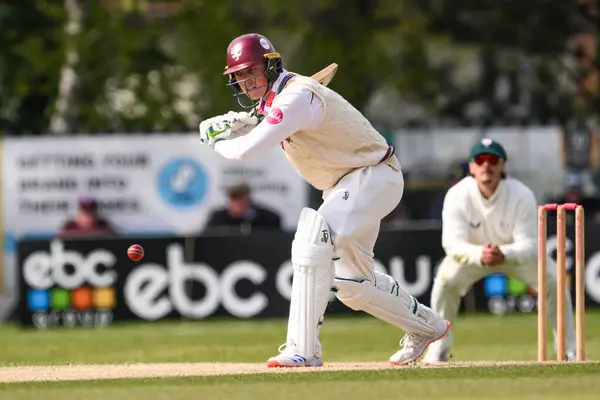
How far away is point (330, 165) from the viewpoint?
927 centimetres

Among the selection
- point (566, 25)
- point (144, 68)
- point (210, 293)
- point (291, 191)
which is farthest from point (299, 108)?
point (566, 25)

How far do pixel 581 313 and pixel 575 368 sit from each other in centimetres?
77

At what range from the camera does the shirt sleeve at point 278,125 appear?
8828 millimetres

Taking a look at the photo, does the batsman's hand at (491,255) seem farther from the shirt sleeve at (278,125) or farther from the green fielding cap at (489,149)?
the shirt sleeve at (278,125)

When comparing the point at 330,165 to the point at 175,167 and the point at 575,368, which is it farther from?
the point at 175,167

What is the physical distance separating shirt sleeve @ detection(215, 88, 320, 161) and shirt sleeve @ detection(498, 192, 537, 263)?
2.64 m

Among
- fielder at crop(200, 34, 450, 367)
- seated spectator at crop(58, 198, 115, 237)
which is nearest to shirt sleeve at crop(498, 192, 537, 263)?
fielder at crop(200, 34, 450, 367)

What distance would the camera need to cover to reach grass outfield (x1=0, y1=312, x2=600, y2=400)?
8.01m

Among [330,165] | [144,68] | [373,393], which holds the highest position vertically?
[144,68]

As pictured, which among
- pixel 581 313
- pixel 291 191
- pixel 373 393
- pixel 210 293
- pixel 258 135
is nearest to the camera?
pixel 373 393

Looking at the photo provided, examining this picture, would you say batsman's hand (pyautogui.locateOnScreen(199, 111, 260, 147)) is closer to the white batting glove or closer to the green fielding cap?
the white batting glove

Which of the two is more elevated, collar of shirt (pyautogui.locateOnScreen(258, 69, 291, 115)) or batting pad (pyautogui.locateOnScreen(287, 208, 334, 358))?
collar of shirt (pyautogui.locateOnScreen(258, 69, 291, 115))

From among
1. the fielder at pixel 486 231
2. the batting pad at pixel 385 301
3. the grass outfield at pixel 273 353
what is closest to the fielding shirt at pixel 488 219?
the fielder at pixel 486 231

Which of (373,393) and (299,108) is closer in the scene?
(373,393)
